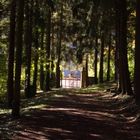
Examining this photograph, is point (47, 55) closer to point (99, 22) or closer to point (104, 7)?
point (99, 22)

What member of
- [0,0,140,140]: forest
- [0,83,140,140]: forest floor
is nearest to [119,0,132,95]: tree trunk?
[0,0,140,140]: forest

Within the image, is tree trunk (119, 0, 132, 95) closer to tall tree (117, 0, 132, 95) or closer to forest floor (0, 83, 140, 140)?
tall tree (117, 0, 132, 95)

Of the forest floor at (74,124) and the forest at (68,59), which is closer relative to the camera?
the forest floor at (74,124)

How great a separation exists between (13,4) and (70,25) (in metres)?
25.1

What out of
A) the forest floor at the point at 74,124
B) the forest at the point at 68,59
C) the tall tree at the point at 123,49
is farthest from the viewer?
the tall tree at the point at 123,49

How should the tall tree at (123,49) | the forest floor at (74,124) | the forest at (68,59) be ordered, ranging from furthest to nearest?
the tall tree at (123,49) < the forest at (68,59) < the forest floor at (74,124)

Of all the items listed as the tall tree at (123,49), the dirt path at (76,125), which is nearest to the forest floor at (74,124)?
the dirt path at (76,125)

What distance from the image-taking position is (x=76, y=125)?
15.3 meters

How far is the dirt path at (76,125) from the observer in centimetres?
1322

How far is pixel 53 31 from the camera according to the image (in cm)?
5097

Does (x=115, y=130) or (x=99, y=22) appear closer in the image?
(x=115, y=130)

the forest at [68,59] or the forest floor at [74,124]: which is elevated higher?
the forest at [68,59]

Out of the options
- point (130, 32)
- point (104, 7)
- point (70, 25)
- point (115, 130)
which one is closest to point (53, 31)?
point (70, 25)

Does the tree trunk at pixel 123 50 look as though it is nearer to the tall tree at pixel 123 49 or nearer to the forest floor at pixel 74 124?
the tall tree at pixel 123 49
